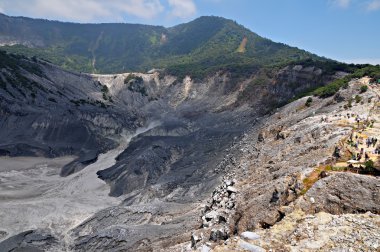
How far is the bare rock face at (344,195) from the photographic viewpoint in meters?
19.8

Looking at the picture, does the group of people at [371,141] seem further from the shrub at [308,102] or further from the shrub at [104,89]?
the shrub at [104,89]

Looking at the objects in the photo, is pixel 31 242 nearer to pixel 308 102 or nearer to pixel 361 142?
pixel 361 142

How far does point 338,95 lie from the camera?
52281mm

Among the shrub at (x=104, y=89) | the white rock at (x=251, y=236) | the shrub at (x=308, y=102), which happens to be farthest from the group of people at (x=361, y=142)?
the shrub at (x=104, y=89)

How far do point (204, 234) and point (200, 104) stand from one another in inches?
3848

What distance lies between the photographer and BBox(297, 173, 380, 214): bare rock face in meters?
19.8

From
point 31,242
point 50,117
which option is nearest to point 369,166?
point 31,242

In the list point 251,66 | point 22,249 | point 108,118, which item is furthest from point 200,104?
point 22,249

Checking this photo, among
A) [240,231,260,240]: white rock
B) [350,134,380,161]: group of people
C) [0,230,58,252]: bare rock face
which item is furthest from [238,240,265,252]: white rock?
[0,230,58,252]: bare rock face

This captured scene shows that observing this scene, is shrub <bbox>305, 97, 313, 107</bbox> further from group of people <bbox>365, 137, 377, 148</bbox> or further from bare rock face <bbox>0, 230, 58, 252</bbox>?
bare rock face <bbox>0, 230, 58, 252</bbox>

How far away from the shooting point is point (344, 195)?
20594 millimetres

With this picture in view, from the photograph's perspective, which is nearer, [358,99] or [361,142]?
[361,142]

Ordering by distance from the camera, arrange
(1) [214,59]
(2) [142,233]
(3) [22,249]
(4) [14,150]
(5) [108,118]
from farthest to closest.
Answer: (1) [214,59] < (5) [108,118] < (4) [14,150] < (3) [22,249] < (2) [142,233]

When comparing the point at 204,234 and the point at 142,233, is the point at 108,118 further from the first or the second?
the point at 204,234
